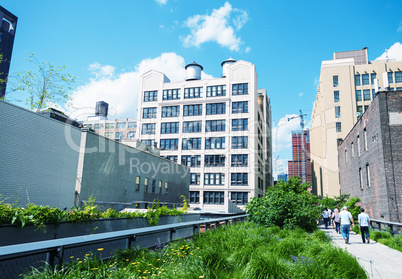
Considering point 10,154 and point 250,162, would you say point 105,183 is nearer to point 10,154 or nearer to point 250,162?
point 10,154

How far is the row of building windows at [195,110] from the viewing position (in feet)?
197

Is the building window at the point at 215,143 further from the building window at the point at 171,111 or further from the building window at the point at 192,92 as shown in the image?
the building window at the point at 192,92

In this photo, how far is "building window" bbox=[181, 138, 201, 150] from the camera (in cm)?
6156

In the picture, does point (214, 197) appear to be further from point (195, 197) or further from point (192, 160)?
point (192, 160)

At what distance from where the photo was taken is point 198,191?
59.8 meters

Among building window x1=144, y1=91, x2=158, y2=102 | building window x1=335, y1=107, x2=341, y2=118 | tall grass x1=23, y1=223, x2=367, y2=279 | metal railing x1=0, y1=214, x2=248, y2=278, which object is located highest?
building window x1=144, y1=91, x2=158, y2=102

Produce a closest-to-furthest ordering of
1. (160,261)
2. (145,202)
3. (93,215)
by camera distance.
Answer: (160,261), (93,215), (145,202)

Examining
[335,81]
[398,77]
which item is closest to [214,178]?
[335,81]

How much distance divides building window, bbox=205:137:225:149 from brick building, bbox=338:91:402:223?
110 feet

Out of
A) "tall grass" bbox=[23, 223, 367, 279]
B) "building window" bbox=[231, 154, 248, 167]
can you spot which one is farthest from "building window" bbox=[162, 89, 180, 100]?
"tall grass" bbox=[23, 223, 367, 279]

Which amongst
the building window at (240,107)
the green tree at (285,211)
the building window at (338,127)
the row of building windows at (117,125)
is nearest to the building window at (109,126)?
the row of building windows at (117,125)

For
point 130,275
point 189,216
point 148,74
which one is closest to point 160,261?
point 130,275

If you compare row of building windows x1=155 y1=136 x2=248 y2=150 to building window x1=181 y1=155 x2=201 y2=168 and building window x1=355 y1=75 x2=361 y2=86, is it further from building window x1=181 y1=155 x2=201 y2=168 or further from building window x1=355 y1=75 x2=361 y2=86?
building window x1=355 y1=75 x2=361 y2=86

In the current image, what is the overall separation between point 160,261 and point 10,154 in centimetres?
1366
